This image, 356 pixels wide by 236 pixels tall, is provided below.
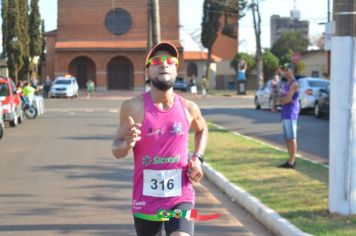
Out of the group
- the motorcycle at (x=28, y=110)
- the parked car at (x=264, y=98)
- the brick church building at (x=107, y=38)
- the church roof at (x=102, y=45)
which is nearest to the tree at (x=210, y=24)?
the brick church building at (x=107, y=38)

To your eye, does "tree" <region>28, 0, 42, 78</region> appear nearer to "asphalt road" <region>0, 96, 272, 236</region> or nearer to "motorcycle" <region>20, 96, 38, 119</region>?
"motorcycle" <region>20, 96, 38, 119</region>

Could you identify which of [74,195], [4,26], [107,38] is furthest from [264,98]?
[107,38]

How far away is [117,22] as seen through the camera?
6719cm

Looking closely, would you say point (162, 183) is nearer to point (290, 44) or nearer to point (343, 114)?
point (343, 114)

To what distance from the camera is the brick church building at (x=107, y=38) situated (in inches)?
2534

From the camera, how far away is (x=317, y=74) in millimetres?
64938

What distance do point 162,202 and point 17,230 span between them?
3.45 metres

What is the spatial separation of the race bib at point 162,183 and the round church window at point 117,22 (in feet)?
207

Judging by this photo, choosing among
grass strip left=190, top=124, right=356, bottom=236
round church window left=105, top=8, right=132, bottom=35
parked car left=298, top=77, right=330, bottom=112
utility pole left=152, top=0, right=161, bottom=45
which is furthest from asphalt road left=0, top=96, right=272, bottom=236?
round church window left=105, top=8, right=132, bottom=35

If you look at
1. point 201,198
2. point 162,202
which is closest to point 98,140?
point 201,198

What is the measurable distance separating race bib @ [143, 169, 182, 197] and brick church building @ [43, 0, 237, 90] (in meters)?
59.9

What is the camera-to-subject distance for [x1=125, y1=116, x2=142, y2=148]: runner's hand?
13.9ft

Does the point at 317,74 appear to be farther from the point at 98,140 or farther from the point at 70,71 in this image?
the point at 98,140

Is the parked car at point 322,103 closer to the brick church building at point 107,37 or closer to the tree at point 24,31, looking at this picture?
the tree at point 24,31
